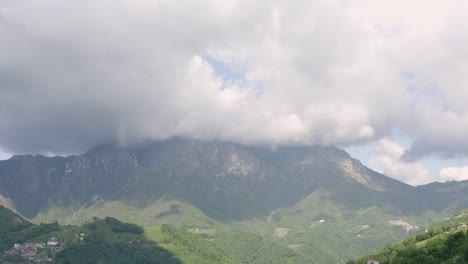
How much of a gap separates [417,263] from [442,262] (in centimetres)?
988

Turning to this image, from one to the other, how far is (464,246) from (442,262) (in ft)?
33.5

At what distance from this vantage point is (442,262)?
192125 mm

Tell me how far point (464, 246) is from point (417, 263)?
1874 centimetres

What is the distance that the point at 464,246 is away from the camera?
19150cm

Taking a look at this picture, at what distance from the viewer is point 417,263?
19862 centimetres
